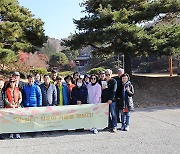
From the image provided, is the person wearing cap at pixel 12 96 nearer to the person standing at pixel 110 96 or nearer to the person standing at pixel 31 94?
the person standing at pixel 31 94

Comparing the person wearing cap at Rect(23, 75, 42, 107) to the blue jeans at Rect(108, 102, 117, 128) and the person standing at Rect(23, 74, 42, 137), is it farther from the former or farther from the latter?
the blue jeans at Rect(108, 102, 117, 128)

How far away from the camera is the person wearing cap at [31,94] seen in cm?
652

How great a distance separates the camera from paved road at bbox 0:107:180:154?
518cm

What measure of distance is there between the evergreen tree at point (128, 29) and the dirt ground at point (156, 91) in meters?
2.13

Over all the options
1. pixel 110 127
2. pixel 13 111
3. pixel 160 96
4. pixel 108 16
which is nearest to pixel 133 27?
pixel 108 16

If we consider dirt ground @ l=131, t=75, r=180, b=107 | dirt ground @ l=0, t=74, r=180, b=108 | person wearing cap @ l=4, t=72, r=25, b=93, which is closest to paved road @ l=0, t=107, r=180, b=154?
person wearing cap @ l=4, t=72, r=25, b=93

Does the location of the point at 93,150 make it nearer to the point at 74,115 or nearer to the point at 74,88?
the point at 74,115

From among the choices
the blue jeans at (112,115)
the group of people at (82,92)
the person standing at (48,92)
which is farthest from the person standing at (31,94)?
the blue jeans at (112,115)

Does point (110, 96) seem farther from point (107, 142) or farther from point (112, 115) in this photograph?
point (107, 142)

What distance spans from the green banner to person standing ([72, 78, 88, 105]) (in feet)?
0.71

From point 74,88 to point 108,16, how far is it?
7.25 m

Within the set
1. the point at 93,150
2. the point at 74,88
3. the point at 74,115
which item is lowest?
the point at 93,150

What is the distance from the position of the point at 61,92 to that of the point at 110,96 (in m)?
1.24

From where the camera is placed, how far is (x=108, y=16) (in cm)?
1329
